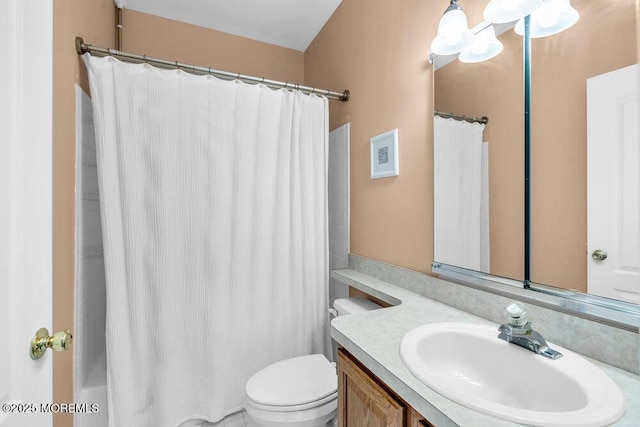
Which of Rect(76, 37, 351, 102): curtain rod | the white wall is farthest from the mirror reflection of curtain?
Rect(76, 37, 351, 102): curtain rod

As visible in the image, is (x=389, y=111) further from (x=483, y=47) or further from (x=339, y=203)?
(x=339, y=203)

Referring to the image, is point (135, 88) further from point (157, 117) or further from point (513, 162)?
point (513, 162)

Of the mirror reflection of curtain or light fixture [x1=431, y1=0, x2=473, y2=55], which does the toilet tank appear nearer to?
the mirror reflection of curtain

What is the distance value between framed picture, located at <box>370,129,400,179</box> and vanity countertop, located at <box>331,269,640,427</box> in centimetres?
60

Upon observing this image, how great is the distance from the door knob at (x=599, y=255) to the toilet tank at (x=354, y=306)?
0.97 meters

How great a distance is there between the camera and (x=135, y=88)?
135 cm

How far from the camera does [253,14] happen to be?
2.04 metres

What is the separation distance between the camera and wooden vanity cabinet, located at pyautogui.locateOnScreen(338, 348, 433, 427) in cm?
64

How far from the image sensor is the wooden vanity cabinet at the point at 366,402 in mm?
640

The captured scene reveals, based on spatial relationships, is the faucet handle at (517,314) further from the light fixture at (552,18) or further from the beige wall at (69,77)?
the beige wall at (69,77)

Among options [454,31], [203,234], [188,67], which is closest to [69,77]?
[188,67]
